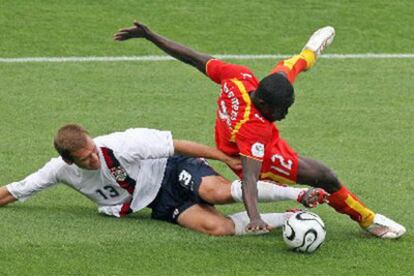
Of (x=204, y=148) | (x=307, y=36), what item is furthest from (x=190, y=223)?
(x=307, y=36)

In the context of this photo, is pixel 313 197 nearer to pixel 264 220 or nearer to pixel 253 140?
pixel 264 220

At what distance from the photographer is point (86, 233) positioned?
30.7 ft

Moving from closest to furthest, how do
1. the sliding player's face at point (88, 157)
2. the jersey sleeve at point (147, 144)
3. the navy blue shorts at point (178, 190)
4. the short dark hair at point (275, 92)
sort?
the short dark hair at point (275, 92) → the sliding player's face at point (88, 157) → the jersey sleeve at point (147, 144) → the navy blue shorts at point (178, 190)

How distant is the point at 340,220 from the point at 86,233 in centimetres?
200

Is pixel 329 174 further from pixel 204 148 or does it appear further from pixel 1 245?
pixel 1 245

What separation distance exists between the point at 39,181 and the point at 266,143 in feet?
5.75

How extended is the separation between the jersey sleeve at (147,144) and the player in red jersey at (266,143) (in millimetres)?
Result: 457

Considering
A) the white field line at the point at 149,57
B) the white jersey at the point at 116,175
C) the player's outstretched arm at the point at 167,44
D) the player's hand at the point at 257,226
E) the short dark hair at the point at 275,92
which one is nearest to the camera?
the player's hand at the point at 257,226

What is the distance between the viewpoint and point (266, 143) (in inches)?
367

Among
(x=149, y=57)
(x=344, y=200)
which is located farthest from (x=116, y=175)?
(x=149, y=57)

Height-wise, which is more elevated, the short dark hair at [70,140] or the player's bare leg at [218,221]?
the short dark hair at [70,140]

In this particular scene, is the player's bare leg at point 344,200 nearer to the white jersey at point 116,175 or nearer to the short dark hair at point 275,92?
the short dark hair at point 275,92

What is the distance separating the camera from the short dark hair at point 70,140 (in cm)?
916

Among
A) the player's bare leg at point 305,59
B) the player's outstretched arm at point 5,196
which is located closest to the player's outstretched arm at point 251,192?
the player's bare leg at point 305,59
